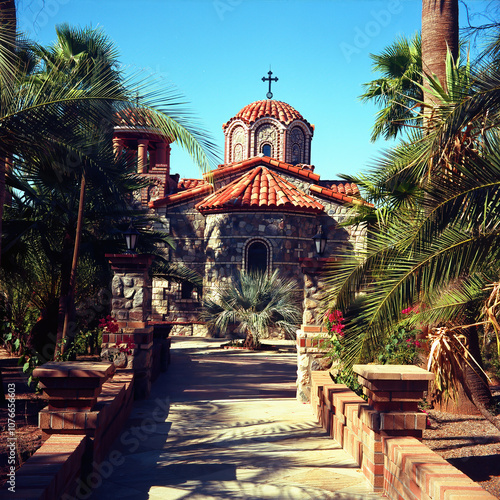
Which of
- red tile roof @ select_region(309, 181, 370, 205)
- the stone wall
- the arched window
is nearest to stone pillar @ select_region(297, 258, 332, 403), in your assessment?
the stone wall

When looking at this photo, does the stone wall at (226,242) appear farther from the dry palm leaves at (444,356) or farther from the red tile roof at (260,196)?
the dry palm leaves at (444,356)

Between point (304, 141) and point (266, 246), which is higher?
point (304, 141)

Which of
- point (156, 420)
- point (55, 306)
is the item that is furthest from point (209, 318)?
point (156, 420)

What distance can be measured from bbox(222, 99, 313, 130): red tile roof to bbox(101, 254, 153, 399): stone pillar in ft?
60.3

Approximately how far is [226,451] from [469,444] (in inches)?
118

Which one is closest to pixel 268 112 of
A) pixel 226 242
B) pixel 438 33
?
pixel 226 242

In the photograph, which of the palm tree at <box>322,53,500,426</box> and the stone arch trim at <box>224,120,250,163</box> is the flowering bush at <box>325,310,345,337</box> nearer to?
the palm tree at <box>322,53,500,426</box>

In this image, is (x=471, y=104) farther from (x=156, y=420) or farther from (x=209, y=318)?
(x=209, y=318)

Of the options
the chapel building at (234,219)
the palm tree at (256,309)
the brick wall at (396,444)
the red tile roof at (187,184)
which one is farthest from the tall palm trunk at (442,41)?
the red tile roof at (187,184)

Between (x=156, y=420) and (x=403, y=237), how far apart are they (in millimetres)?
4075

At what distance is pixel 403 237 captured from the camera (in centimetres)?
635

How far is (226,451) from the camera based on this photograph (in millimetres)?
6430

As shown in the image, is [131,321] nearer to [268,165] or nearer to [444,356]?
Result: [444,356]

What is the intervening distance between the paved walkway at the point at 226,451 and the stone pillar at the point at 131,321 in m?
0.57
